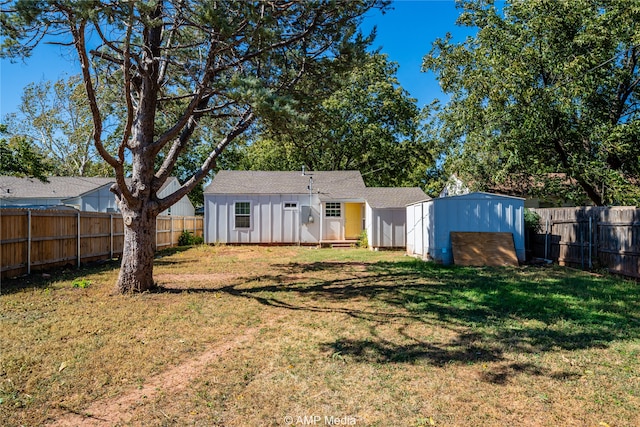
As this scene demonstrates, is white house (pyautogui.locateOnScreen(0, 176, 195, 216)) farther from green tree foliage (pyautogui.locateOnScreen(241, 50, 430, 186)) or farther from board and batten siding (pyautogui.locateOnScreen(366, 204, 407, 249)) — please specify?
board and batten siding (pyautogui.locateOnScreen(366, 204, 407, 249))

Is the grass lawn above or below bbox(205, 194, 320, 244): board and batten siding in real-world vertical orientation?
below

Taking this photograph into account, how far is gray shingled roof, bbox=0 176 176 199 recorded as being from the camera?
73.0ft

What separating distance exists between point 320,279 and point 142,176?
4.56 metres

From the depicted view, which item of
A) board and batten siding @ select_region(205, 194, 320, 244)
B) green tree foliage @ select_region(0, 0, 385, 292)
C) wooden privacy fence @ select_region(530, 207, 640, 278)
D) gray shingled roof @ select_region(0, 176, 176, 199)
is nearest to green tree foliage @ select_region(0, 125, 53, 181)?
green tree foliage @ select_region(0, 0, 385, 292)

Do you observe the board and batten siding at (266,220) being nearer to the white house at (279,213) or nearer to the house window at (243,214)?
the white house at (279,213)

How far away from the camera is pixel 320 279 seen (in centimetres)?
939

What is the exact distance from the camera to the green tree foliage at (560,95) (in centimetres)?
1219

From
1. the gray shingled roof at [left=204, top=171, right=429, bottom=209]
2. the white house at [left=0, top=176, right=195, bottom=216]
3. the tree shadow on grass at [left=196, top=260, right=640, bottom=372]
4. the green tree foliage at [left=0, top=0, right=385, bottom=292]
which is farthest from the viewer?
the white house at [left=0, top=176, right=195, bottom=216]

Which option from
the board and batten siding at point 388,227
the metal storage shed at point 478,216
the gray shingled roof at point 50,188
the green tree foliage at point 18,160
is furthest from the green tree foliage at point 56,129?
the metal storage shed at point 478,216

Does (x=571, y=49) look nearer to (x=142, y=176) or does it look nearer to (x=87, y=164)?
(x=142, y=176)

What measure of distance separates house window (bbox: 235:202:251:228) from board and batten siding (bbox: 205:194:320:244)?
0.16 m

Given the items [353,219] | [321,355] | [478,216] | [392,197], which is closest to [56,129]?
[353,219]

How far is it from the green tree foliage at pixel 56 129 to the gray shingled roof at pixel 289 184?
32.3 ft

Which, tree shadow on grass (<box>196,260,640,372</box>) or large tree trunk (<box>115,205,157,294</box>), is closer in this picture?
tree shadow on grass (<box>196,260,640,372</box>)
